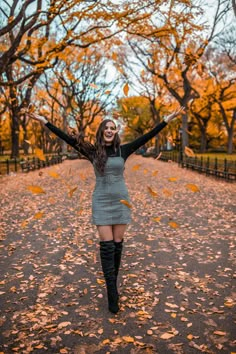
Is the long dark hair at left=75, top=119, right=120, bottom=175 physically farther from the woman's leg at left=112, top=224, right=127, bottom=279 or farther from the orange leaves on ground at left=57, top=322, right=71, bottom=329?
the orange leaves on ground at left=57, top=322, right=71, bottom=329

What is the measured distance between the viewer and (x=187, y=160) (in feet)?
100

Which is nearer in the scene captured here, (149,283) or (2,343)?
(2,343)

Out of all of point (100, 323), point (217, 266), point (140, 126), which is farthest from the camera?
point (140, 126)

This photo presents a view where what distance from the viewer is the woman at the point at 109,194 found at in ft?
14.0

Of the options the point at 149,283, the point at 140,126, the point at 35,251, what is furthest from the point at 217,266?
the point at 140,126

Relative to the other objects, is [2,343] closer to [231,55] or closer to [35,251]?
[35,251]

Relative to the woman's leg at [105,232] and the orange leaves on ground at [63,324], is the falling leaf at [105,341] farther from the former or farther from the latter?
the woman's leg at [105,232]

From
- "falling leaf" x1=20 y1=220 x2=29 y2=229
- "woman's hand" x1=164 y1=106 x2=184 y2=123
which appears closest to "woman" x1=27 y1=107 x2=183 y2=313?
"woman's hand" x1=164 y1=106 x2=184 y2=123

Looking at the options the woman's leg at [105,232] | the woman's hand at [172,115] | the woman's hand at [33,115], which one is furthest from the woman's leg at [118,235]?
the woman's hand at [33,115]

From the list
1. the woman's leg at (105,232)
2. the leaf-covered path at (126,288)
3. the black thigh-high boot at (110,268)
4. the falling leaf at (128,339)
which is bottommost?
the leaf-covered path at (126,288)

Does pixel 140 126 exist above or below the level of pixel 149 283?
above

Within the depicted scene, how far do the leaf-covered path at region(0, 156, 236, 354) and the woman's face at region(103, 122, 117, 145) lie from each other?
836mm

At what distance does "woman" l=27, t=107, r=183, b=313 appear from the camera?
4.28m

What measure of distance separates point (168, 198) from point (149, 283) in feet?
27.6
